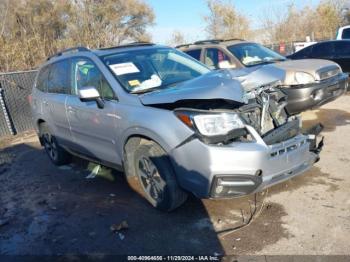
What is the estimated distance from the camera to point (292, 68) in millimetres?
7520

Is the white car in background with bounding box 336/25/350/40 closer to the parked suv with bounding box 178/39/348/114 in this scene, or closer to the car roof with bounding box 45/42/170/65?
the parked suv with bounding box 178/39/348/114

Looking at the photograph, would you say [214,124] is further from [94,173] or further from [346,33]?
[346,33]

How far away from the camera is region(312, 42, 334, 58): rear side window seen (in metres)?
11.5

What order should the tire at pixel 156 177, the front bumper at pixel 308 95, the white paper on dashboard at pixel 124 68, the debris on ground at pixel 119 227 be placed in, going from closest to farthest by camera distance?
the tire at pixel 156 177
the debris on ground at pixel 119 227
the white paper on dashboard at pixel 124 68
the front bumper at pixel 308 95

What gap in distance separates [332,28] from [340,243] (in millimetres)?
32838

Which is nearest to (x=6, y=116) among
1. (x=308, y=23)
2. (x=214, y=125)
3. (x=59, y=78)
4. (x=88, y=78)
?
(x=59, y=78)

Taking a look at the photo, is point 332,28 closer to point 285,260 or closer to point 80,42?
point 80,42

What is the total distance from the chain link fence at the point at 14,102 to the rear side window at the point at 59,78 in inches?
169

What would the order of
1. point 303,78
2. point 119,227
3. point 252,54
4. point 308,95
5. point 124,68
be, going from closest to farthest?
1. point 119,227
2. point 124,68
3. point 308,95
4. point 303,78
5. point 252,54

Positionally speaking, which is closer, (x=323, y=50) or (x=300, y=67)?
(x=300, y=67)

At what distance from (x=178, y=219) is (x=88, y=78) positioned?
2.20m

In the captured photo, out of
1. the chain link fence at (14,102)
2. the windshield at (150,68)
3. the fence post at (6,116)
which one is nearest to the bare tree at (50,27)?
the chain link fence at (14,102)

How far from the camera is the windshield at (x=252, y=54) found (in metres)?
8.20

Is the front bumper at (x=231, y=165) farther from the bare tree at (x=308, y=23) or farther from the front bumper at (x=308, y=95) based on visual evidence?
the bare tree at (x=308, y=23)
